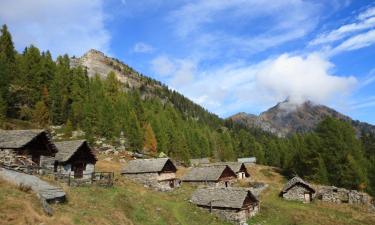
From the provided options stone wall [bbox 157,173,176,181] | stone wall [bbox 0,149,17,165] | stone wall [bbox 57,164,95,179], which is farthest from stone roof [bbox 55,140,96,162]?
stone wall [bbox 157,173,176,181]

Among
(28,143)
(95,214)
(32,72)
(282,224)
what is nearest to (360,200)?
(282,224)

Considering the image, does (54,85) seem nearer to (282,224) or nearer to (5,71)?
(5,71)

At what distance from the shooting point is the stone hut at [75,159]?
47156mm

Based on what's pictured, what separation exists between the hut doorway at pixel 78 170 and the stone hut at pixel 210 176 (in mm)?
24765

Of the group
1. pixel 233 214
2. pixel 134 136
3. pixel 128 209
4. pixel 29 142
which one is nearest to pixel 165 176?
pixel 233 214

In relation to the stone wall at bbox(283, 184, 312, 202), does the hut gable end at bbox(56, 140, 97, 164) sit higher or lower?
higher

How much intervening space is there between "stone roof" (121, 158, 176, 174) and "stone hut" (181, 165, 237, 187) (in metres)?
7.76

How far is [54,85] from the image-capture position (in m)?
98.2

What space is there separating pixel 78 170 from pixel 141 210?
14.6 metres

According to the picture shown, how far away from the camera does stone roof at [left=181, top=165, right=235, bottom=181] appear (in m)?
66.4

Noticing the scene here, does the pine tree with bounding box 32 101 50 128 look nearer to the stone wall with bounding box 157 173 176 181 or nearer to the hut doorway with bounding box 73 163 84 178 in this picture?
the stone wall with bounding box 157 173 176 181

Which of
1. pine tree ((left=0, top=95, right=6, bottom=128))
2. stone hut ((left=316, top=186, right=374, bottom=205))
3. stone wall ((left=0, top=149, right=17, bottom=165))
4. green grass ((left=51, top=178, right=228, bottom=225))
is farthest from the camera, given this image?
pine tree ((left=0, top=95, right=6, bottom=128))

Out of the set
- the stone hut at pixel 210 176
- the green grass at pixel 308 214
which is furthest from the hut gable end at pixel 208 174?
the green grass at pixel 308 214

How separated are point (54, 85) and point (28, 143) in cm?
6113
